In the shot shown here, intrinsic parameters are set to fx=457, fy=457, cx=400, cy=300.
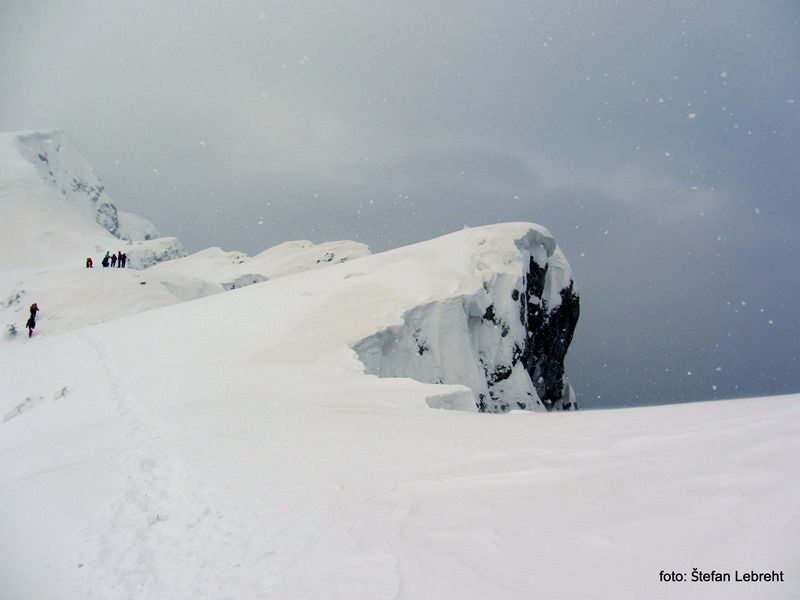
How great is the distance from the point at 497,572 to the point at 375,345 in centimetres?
Result: 1685

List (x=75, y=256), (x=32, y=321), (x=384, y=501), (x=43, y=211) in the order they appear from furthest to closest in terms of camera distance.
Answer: (x=43, y=211) → (x=75, y=256) → (x=32, y=321) → (x=384, y=501)

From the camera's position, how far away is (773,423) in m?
5.54

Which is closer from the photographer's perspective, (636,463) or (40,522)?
(636,463)

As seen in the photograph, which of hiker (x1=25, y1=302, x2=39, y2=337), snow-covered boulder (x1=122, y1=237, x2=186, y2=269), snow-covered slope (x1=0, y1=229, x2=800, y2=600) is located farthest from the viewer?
snow-covered boulder (x1=122, y1=237, x2=186, y2=269)

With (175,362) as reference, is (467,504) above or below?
below

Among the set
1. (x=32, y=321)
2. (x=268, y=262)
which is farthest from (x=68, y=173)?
(x=32, y=321)

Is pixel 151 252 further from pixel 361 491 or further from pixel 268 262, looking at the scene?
pixel 361 491

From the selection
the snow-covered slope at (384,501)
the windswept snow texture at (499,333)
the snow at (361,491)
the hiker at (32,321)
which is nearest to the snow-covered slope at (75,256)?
the hiker at (32,321)

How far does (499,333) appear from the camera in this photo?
2936 centimetres

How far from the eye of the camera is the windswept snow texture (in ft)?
74.5

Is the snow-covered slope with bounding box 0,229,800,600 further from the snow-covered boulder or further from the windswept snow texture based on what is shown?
the snow-covered boulder

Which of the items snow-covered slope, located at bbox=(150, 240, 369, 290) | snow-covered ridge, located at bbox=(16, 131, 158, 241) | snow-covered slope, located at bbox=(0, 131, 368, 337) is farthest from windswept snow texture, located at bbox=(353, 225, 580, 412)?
snow-covered ridge, located at bbox=(16, 131, 158, 241)

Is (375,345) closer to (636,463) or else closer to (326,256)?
(636,463)

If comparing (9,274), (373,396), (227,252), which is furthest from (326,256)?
(373,396)
